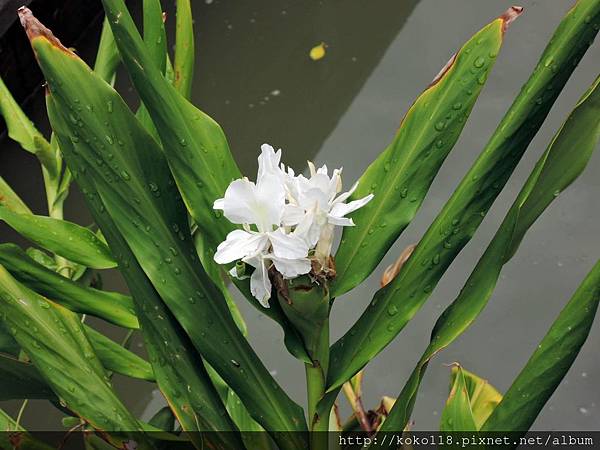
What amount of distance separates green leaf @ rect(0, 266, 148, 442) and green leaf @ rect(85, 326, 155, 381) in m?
0.14

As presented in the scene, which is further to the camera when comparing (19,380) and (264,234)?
(19,380)

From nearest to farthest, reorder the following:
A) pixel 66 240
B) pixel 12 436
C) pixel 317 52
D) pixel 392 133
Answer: pixel 12 436 → pixel 66 240 → pixel 392 133 → pixel 317 52

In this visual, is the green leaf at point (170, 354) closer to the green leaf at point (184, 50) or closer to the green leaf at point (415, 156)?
the green leaf at point (415, 156)

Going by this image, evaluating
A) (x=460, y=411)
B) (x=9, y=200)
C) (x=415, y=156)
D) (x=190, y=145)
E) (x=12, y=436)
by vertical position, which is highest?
(x=415, y=156)

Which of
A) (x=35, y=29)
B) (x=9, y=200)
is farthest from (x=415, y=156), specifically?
(x=9, y=200)

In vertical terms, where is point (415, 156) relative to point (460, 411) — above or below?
above

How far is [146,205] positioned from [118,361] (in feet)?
1.19

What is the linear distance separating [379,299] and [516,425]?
203mm

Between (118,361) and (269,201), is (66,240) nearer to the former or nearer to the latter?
(118,361)

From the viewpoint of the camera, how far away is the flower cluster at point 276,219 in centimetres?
75

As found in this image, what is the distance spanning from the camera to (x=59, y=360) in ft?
3.13

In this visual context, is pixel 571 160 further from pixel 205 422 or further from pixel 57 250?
pixel 57 250

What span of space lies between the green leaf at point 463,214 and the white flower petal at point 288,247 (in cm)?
23

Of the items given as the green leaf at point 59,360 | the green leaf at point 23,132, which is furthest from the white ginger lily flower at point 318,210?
the green leaf at point 23,132
